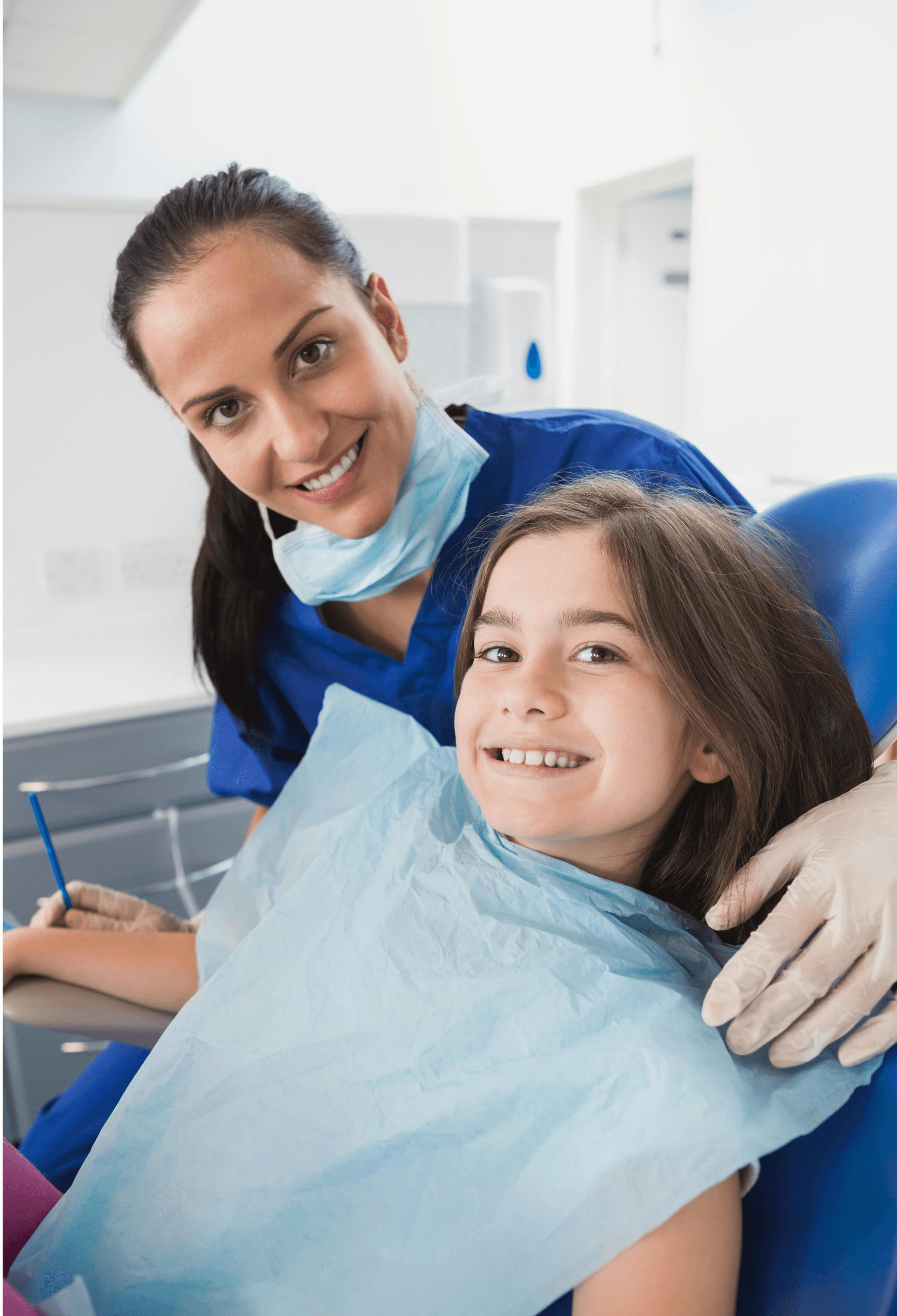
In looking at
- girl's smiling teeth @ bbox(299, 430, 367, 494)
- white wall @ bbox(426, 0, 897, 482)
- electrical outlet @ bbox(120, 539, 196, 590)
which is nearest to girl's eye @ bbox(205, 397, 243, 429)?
girl's smiling teeth @ bbox(299, 430, 367, 494)

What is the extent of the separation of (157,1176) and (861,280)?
2.79m

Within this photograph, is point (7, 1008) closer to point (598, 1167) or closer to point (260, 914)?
point (260, 914)

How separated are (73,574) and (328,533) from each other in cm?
148

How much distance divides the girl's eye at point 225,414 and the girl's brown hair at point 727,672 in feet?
1.07

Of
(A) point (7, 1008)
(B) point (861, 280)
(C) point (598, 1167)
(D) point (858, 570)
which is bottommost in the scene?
(A) point (7, 1008)

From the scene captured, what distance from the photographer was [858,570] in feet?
2.91

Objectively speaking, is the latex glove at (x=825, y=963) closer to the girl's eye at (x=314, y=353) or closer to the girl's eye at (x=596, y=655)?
the girl's eye at (x=596, y=655)

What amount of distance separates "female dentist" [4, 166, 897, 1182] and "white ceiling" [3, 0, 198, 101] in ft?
3.44

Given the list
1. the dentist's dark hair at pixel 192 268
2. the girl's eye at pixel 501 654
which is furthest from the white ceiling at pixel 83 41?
the girl's eye at pixel 501 654

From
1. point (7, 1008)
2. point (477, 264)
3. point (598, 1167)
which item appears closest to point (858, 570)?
point (598, 1167)

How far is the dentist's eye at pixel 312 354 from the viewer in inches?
39.3

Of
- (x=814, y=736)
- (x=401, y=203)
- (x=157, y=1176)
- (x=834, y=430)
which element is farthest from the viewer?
(x=401, y=203)

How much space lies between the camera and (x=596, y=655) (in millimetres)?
819

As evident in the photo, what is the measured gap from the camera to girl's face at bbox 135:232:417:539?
94 centimetres
